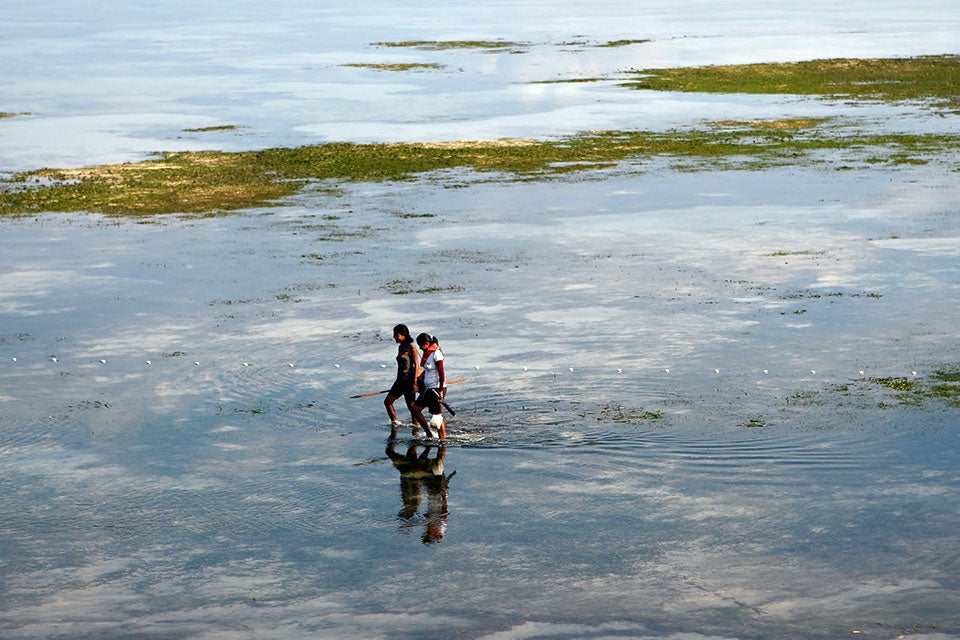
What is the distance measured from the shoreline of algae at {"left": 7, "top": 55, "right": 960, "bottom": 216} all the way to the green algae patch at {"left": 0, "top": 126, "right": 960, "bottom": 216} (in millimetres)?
31

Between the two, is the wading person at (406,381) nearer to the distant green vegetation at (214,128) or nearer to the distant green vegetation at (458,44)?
the distant green vegetation at (214,128)

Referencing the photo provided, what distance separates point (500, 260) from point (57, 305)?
8787mm

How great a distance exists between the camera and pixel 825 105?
55812 millimetres

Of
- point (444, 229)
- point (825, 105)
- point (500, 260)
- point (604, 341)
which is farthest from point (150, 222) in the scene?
point (825, 105)

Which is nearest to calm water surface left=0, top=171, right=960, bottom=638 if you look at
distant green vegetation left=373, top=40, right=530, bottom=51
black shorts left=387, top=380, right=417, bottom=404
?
black shorts left=387, top=380, right=417, bottom=404

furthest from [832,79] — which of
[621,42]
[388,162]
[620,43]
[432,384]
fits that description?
[432,384]

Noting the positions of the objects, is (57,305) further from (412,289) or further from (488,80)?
(488,80)

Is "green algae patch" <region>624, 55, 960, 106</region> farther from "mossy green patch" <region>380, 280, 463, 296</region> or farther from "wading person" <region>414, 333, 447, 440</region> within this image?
"wading person" <region>414, 333, 447, 440</region>

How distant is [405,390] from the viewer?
1834cm

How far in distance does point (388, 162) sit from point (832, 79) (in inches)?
1125

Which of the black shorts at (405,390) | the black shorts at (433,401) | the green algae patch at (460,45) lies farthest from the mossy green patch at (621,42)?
the black shorts at (433,401)

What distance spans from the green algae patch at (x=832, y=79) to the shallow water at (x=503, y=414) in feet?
69.1

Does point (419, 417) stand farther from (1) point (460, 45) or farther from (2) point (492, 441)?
(1) point (460, 45)

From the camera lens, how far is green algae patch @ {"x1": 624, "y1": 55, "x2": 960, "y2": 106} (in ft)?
196
